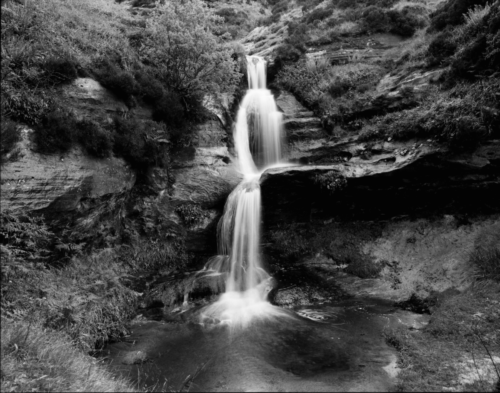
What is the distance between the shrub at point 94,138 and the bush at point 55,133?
32 centimetres

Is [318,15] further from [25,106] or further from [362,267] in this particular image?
[25,106]

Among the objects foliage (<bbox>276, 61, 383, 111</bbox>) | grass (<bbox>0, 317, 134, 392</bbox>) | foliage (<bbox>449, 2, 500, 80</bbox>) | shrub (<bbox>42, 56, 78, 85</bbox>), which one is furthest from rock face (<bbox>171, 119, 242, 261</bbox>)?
foliage (<bbox>449, 2, 500, 80</bbox>)

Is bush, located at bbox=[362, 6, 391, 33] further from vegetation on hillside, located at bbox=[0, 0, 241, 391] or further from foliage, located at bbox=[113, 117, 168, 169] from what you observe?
foliage, located at bbox=[113, 117, 168, 169]

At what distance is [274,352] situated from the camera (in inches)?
280

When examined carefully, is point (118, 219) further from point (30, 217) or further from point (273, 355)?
point (273, 355)

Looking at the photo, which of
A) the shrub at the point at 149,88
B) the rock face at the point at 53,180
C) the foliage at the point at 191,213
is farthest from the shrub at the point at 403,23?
the rock face at the point at 53,180

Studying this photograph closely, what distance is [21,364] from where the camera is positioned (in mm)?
4691

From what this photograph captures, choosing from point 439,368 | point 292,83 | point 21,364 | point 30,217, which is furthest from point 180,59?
point 439,368

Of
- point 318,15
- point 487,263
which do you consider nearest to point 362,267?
point 487,263

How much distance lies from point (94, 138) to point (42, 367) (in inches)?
278

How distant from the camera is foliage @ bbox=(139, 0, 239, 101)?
1239 centimetres

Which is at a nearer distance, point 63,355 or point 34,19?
point 63,355

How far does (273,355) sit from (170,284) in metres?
5.00

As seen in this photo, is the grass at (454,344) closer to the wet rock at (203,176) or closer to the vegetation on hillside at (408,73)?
the vegetation on hillside at (408,73)
